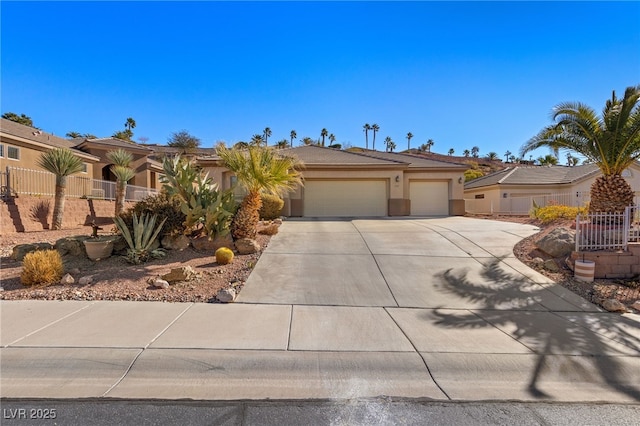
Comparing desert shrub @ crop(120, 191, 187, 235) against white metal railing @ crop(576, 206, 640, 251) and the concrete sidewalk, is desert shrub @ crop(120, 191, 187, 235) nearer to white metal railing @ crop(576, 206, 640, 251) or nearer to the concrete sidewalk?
the concrete sidewalk

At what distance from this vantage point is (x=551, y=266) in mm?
8523

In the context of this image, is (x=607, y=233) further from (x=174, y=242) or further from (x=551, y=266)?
(x=174, y=242)

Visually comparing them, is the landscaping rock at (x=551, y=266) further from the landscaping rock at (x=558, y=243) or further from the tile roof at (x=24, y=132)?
the tile roof at (x=24, y=132)

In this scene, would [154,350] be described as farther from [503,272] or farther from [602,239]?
[602,239]

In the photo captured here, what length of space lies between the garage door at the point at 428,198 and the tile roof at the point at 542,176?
24.5ft

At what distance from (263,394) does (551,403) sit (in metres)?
2.98

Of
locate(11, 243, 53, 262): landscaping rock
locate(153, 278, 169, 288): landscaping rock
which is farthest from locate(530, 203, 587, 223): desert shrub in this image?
locate(11, 243, 53, 262): landscaping rock

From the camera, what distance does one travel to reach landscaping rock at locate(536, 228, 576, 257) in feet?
29.6

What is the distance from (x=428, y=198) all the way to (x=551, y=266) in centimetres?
1298

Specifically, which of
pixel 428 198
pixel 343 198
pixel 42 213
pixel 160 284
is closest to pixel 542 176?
pixel 428 198

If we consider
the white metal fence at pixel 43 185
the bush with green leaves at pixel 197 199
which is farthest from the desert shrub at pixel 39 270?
the white metal fence at pixel 43 185

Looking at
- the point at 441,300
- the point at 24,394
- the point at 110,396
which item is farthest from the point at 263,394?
the point at 441,300

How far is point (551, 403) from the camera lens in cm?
345

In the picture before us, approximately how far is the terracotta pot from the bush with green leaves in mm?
→ 2010
